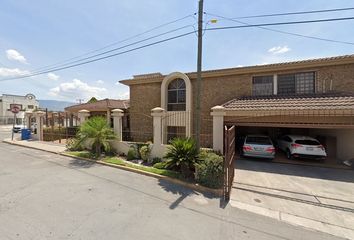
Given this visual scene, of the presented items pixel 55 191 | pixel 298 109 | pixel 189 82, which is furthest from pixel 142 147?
pixel 298 109

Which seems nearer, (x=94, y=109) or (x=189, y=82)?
(x=189, y=82)

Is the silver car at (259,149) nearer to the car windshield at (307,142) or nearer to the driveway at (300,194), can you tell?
the driveway at (300,194)

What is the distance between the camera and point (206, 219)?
13.9ft

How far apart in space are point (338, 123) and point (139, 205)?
10332mm

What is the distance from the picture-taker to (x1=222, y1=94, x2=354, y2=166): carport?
8.70 meters

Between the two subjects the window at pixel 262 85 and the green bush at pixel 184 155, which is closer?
the green bush at pixel 184 155

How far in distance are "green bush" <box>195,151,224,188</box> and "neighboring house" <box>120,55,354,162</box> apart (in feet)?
12.9

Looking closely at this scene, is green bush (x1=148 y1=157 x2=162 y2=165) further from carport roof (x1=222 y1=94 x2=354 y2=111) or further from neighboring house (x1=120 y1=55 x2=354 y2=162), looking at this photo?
carport roof (x1=222 y1=94 x2=354 y2=111)

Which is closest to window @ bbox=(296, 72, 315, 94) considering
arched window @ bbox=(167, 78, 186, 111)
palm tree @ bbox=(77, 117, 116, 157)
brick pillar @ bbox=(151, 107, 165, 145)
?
arched window @ bbox=(167, 78, 186, 111)

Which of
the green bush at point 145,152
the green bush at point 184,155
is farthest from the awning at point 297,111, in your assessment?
the green bush at point 145,152

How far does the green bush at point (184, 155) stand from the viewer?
6688 millimetres

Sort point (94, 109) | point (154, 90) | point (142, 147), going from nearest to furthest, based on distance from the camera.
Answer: point (142, 147), point (154, 90), point (94, 109)

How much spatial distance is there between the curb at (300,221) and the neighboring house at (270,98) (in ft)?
17.7

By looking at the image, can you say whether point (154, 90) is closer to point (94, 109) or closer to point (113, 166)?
point (94, 109)
